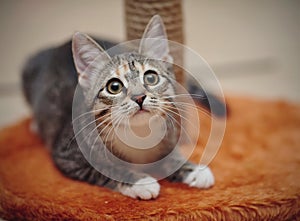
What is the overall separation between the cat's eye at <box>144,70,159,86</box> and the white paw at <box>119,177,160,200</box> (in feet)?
0.93

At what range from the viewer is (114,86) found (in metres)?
1.35

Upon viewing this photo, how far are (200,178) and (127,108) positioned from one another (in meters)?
0.33

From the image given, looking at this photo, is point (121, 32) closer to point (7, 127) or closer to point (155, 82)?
point (7, 127)

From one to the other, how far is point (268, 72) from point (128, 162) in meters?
1.48

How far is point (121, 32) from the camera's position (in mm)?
3104

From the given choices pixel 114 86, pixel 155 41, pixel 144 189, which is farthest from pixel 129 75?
pixel 144 189

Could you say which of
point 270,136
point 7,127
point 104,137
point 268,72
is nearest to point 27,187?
point 104,137

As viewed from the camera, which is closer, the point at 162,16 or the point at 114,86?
the point at 114,86

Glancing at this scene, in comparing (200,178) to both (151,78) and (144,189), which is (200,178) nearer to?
(144,189)

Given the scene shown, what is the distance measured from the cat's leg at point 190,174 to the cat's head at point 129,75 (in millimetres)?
213

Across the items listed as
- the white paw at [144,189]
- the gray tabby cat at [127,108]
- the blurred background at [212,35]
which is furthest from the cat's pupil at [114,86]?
the blurred background at [212,35]

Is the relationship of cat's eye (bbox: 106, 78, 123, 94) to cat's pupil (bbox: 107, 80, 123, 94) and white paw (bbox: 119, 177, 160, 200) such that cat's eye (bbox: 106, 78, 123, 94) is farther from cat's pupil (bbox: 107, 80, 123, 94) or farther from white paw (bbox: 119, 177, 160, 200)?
white paw (bbox: 119, 177, 160, 200)

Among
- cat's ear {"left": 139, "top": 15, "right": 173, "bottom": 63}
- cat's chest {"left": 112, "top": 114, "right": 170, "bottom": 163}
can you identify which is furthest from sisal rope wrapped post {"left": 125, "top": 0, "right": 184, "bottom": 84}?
cat's chest {"left": 112, "top": 114, "right": 170, "bottom": 163}

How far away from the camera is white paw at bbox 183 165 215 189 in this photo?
1.45 m
